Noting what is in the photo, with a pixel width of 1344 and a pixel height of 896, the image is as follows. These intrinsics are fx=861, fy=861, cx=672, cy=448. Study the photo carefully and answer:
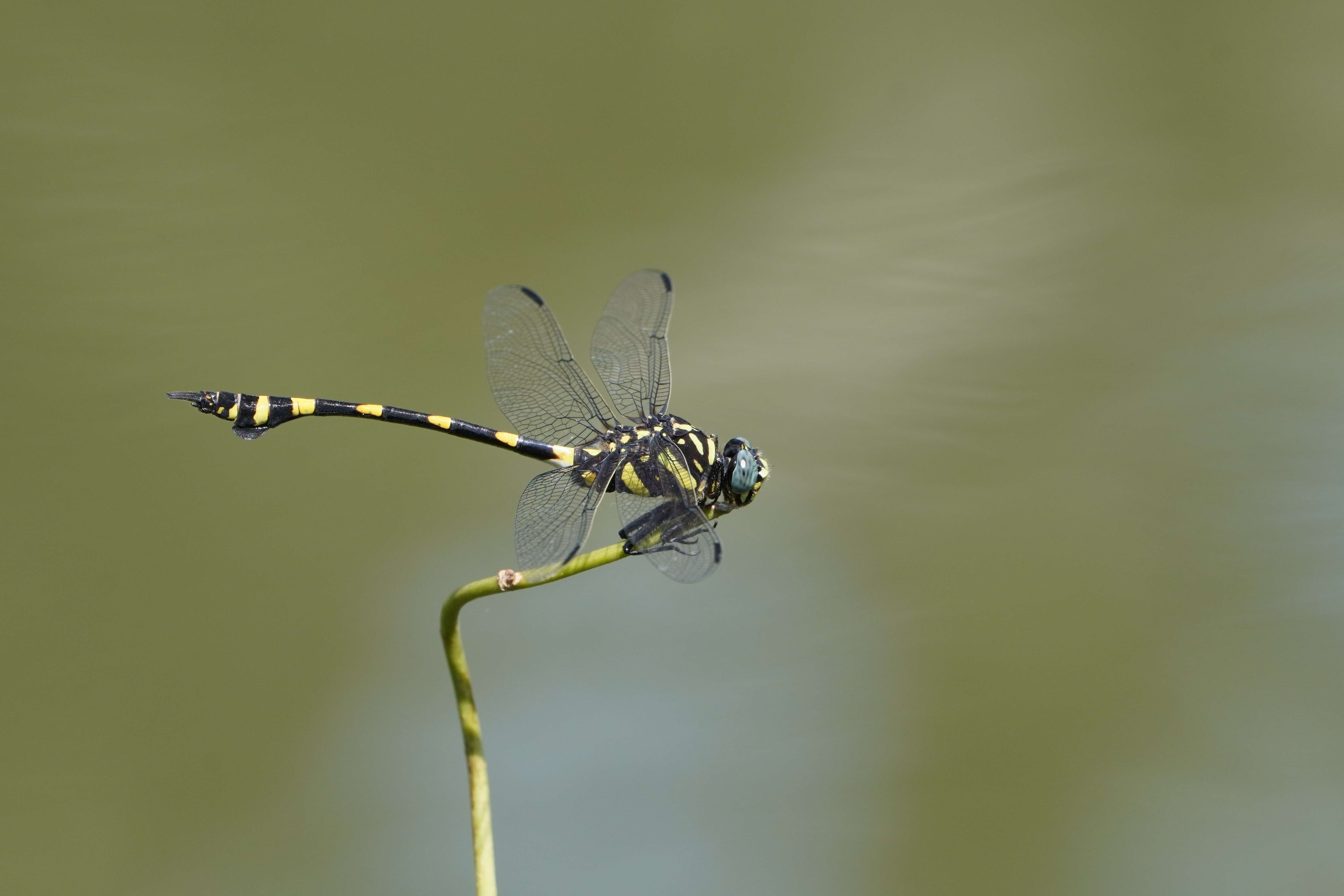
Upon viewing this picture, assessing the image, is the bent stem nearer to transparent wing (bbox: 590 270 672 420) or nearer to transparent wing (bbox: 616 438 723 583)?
transparent wing (bbox: 616 438 723 583)

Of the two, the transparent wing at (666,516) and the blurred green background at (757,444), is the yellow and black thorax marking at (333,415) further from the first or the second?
the blurred green background at (757,444)

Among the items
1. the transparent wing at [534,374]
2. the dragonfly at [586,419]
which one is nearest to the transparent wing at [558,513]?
the dragonfly at [586,419]

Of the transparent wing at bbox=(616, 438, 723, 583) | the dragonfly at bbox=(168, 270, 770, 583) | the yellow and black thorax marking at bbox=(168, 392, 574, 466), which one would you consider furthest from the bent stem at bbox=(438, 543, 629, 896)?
the yellow and black thorax marking at bbox=(168, 392, 574, 466)

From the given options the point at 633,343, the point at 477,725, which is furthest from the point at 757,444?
the point at 477,725

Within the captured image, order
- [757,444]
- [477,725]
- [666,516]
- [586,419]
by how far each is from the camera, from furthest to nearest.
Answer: [757,444], [586,419], [666,516], [477,725]

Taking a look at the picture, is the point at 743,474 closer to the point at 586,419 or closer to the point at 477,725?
the point at 586,419
